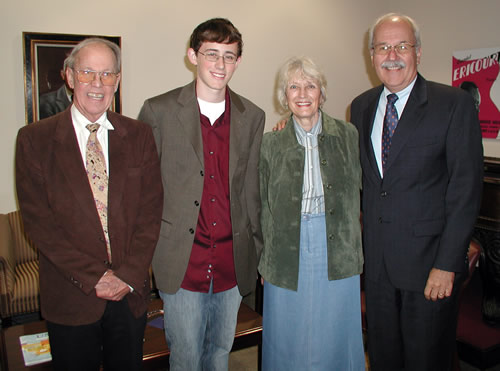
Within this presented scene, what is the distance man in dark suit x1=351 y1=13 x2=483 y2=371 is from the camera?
1.82 metres

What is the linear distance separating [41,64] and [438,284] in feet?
10.9

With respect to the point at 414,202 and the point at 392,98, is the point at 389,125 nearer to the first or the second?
the point at 392,98

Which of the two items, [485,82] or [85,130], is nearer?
[85,130]

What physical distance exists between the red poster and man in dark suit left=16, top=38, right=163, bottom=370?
11.9 ft

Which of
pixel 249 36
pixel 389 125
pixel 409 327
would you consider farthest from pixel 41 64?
pixel 409 327

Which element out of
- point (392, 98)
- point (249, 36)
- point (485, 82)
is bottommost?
point (392, 98)

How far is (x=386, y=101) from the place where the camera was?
206 centimetres

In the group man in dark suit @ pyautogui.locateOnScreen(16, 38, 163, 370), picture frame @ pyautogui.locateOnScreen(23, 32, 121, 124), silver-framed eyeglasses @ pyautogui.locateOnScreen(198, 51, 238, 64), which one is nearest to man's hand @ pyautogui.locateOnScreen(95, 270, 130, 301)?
man in dark suit @ pyautogui.locateOnScreen(16, 38, 163, 370)

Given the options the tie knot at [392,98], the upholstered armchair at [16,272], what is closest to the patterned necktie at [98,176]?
the tie knot at [392,98]

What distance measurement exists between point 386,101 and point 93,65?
4.22 ft

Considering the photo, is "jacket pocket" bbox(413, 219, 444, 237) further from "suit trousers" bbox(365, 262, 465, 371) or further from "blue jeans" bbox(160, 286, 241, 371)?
"blue jeans" bbox(160, 286, 241, 371)

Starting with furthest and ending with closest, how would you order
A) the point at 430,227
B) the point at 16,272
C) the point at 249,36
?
the point at 249,36 → the point at 16,272 → the point at 430,227

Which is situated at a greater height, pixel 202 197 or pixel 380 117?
pixel 380 117

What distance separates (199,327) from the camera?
1.85 meters
